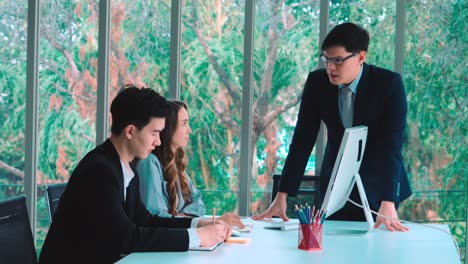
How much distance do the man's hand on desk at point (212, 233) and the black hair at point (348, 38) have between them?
0.93 meters

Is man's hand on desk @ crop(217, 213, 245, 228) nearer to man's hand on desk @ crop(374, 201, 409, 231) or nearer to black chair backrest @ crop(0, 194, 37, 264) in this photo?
man's hand on desk @ crop(374, 201, 409, 231)

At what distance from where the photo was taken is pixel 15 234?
258 cm

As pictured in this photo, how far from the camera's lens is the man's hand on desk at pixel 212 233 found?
2598mm

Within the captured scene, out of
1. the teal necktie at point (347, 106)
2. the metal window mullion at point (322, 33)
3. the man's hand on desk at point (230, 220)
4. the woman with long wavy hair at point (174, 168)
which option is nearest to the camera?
the man's hand on desk at point (230, 220)

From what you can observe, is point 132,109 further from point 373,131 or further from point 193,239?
point 373,131

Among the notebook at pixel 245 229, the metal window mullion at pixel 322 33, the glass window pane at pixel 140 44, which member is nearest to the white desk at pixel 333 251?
the notebook at pixel 245 229

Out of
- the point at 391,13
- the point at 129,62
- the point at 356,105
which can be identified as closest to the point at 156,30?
the point at 129,62

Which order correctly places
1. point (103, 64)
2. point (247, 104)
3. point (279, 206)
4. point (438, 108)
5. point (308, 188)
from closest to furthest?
point (279, 206), point (308, 188), point (438, 108), point (247, 104), point (103, 64)

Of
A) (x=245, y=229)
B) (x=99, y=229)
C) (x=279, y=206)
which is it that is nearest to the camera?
(x=99, y=229)

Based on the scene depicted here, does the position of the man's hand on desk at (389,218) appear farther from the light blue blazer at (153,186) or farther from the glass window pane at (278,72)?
the glass window pane at (278,72)

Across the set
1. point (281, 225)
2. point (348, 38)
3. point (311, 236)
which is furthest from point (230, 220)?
point (348, 38)

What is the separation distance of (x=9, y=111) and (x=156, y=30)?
134cm

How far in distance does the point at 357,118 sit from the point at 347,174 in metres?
0.42

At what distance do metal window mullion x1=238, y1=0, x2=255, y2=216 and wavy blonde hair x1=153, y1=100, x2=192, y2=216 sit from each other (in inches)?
54.8
